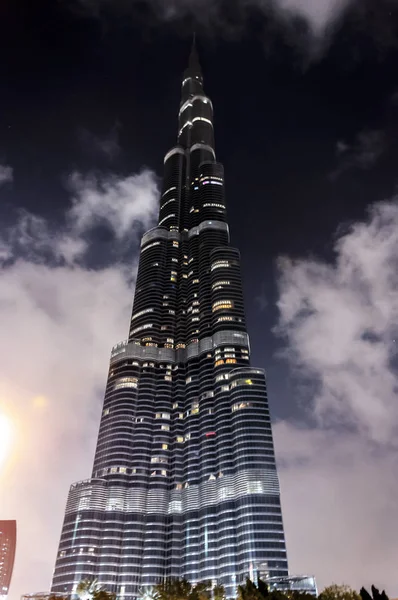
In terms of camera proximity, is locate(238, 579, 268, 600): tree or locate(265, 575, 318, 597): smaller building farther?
locate(265, 575, 318, 597): smaller building

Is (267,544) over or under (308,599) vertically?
over

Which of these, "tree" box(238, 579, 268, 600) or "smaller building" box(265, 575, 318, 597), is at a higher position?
"smaller building" box(265, 575, 318, 597)

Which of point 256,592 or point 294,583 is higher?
point 294,583

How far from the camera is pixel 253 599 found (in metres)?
70.3

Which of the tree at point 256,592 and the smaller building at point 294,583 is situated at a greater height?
the smaller building at point 294,583

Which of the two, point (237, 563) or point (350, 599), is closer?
point (350, 599)

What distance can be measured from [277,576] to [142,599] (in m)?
57.9

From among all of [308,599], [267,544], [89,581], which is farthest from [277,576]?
[308,599]

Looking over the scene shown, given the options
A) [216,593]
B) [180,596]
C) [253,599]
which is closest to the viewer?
[253,599]

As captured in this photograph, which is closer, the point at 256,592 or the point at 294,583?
the point at 256,592

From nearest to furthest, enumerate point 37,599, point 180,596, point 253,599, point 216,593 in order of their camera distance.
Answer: point 253,599, point 180,596, point 216,593, point 37,599

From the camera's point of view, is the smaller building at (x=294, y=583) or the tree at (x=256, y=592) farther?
the smaller building at (x=294, y=583)

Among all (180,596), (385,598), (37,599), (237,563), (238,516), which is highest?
(238,516)

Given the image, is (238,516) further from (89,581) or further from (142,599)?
(89,581)
